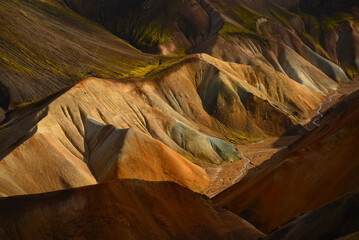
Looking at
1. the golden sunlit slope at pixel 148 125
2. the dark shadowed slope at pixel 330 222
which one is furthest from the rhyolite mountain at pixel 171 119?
the golden sunlit slope at pixel 148 125

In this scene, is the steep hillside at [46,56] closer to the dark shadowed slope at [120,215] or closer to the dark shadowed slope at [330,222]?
the dark shadowed slope at [120,215]

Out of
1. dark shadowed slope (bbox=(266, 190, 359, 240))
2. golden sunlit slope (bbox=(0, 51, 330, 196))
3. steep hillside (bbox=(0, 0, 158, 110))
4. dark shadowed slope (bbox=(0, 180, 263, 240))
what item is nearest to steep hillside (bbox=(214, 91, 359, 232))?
dark shadowed slope (bbox=(0, 180, 263, 240))

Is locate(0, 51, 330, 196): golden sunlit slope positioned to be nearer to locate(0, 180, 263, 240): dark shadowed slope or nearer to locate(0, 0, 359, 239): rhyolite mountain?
locate(0, 0, 359, 239): rhyolite mountain

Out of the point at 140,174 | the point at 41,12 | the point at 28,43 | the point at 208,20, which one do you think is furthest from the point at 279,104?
the point at 41,12

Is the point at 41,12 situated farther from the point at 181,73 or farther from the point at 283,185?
the point at 283,185

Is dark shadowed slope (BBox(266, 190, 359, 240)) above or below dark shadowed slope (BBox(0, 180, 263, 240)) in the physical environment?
above

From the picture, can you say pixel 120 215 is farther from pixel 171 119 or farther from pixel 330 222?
pixel 171 119

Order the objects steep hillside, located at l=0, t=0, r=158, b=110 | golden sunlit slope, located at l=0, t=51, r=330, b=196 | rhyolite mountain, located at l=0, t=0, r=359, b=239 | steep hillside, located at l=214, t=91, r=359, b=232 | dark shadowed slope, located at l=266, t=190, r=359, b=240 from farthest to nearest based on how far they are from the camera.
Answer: steep hillside, located at l=0, t=0, r=158, b=110
golden sunlit slope, located at l=0, t=51, r=330, b=196
steep hillside, located at l=214, t=91, r=359, b=232
rhyolite mountain, located at l=0, t=0, r=359, b=239
dark shadowed slope, located at l=266, t=190, r=359, b=240
